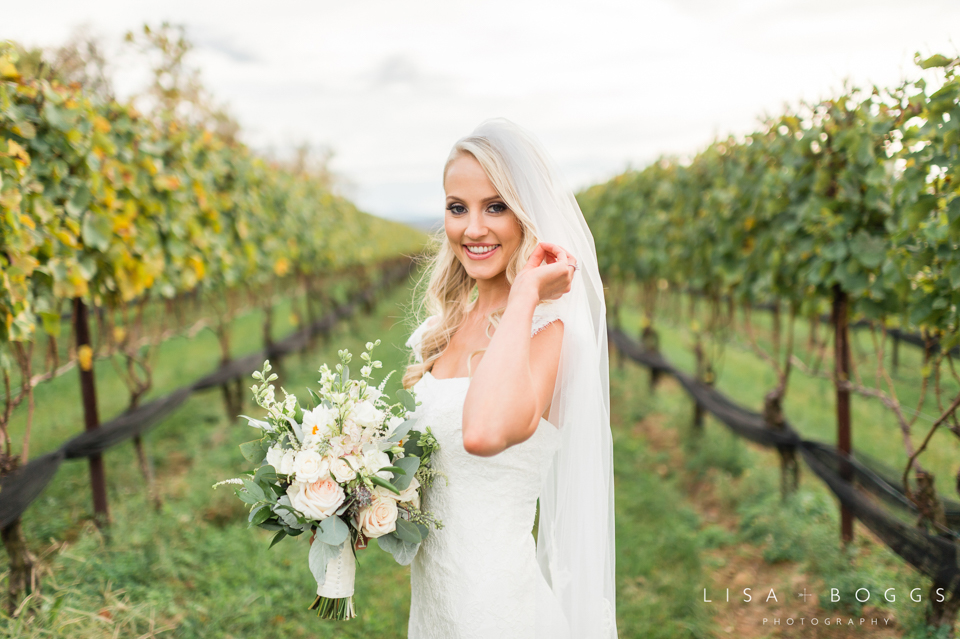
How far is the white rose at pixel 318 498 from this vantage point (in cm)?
156

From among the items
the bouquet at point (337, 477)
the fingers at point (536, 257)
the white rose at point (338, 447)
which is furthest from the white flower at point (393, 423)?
the fingers at point (536, 257)

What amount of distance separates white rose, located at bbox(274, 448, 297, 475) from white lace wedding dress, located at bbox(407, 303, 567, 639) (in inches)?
17.4

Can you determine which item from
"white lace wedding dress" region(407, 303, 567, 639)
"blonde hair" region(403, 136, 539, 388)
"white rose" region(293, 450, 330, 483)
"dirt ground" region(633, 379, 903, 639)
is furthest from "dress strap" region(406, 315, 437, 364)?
"dirt ground" region(633, 379, 903, 639)

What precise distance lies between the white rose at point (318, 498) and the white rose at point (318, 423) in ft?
0.40

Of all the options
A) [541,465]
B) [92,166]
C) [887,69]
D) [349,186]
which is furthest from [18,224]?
[349,186]

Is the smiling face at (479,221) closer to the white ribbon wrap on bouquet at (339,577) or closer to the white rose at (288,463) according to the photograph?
the white rose at (288,463)

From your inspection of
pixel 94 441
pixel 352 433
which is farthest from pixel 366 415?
pixel 94 441

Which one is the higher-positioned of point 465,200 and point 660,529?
point 465,200

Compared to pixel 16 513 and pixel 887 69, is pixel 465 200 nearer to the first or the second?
pixel 887 69

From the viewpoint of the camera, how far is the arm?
1.53m

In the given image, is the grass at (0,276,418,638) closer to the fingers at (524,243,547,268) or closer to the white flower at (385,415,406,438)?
the white flower at (385,415,406,438)

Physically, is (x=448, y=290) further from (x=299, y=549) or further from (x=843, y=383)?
(x=843, y=383)

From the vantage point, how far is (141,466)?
4926mm

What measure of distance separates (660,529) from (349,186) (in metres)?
32.4
